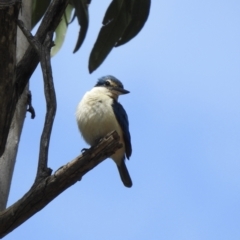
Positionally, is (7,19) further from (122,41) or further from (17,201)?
(122,41)

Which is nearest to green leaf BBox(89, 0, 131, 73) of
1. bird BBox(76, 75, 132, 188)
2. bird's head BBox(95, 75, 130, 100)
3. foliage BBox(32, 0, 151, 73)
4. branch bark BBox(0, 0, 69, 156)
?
foliage BBox(32, 0, 151, 73)

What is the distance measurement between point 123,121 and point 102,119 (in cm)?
20

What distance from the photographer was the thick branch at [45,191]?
3.46 metres

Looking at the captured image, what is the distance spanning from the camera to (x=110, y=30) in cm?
629

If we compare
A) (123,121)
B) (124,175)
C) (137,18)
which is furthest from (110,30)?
(124,175)

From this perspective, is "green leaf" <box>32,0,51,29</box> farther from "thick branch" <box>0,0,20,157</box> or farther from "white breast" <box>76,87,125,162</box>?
"thick branch" <box>0,0,20,157</box>

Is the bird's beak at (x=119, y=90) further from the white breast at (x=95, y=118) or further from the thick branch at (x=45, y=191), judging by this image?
the thick branch at (x=45, y=191)

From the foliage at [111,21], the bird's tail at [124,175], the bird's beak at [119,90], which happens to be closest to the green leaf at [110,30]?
the foliage at [111,21]

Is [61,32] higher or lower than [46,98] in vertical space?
higher

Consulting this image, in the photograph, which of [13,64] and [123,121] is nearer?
[13,64]

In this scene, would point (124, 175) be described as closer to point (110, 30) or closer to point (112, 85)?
point (112, 85)

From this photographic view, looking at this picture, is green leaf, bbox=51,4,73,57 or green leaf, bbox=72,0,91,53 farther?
green leaf, bbox=51,4,73,57

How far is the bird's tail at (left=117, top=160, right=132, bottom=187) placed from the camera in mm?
5828

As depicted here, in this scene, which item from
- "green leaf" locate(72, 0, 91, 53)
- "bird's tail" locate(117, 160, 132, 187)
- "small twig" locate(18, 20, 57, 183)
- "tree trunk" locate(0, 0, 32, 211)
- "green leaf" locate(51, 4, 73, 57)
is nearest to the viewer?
"small twig" locate(18, 20, 57, 183)
